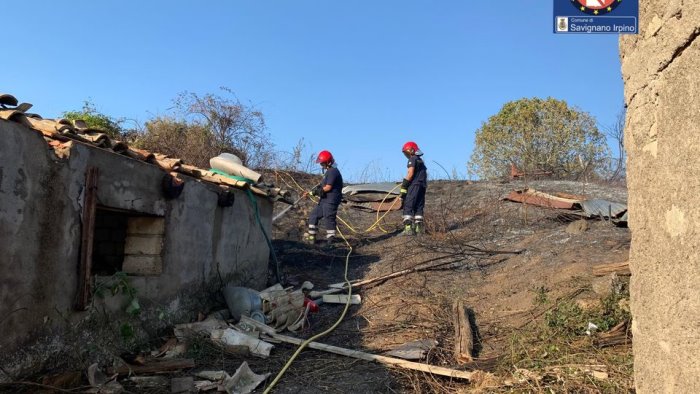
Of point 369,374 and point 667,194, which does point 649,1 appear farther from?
point 369,374

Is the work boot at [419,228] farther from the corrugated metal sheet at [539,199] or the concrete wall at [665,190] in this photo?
the concrete wall at [665,190]

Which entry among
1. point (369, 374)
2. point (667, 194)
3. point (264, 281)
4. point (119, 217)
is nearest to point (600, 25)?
point (667, 194)

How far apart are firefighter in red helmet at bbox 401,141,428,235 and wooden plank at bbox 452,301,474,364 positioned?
3.93 m

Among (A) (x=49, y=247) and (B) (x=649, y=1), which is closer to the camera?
(B) (x=649, y=1)

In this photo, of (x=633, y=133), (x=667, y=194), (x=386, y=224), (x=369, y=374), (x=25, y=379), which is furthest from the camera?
(x=386, y=224)

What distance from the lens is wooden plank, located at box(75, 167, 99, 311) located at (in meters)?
4.57

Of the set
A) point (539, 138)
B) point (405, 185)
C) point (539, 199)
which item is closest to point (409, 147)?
point (405, 185)

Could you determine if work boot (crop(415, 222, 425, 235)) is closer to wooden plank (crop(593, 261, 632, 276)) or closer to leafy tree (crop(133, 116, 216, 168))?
wooden plank (crop(593, 261, 632, 276))

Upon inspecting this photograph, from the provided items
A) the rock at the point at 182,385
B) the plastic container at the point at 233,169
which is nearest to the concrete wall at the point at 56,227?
the rock at the point at 182,385

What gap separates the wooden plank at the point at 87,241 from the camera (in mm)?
4574

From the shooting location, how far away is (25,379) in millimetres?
3980

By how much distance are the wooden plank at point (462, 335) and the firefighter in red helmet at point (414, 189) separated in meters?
3.93

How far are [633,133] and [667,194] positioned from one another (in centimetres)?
52

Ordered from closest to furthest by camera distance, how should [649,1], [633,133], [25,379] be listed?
[649,1]
[633,133]
[25,379]
